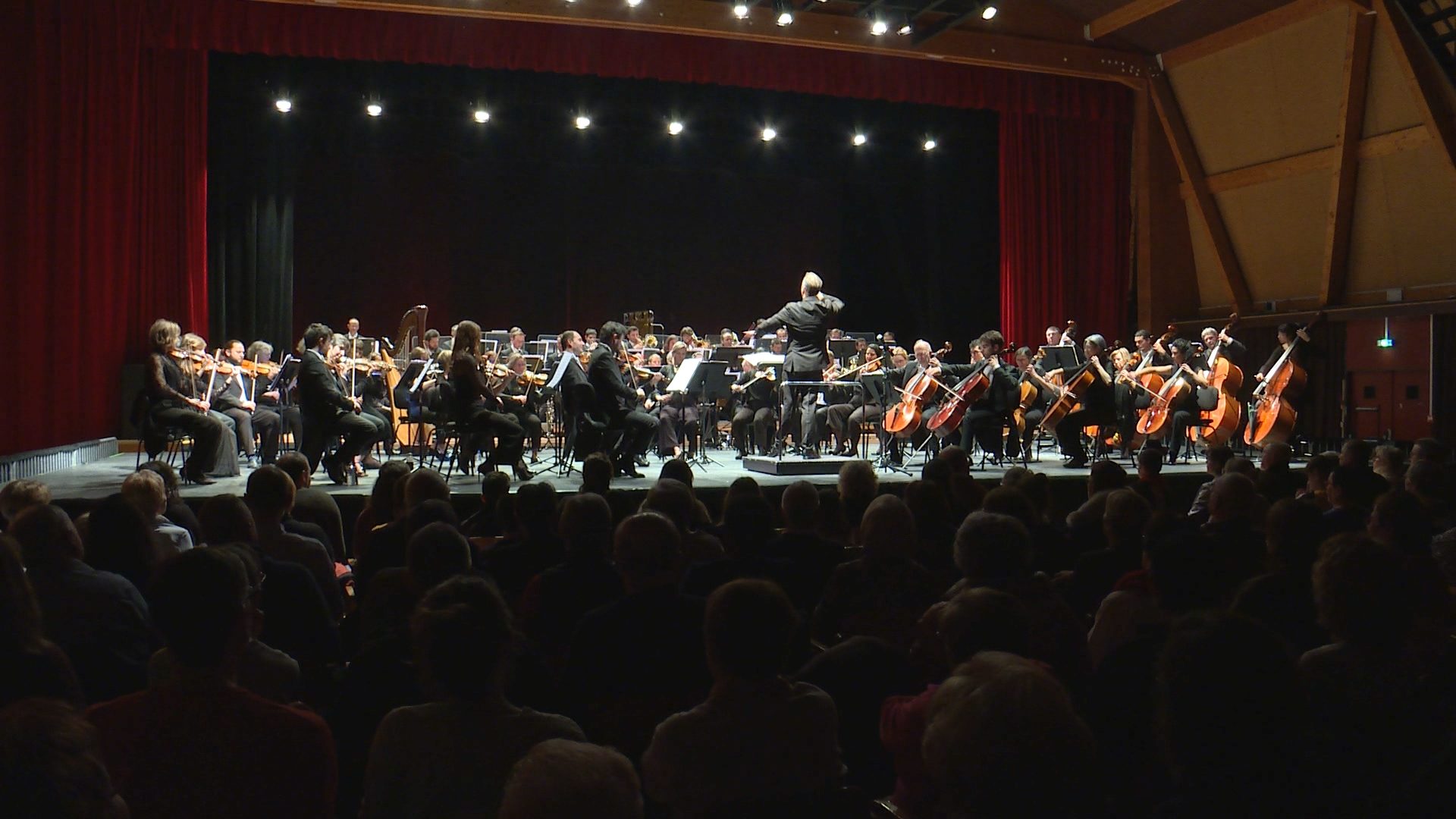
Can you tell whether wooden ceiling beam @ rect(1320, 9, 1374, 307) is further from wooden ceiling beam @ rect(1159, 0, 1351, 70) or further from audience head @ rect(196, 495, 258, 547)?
audience head @ rect(196, 495, 258, 547)

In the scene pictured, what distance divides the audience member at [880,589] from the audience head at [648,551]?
0.52m

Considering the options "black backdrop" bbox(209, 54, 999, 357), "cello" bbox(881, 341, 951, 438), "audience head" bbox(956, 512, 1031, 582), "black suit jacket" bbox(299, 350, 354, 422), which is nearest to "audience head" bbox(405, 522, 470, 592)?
"audience head" bbox(956, 512, 1031, 582)

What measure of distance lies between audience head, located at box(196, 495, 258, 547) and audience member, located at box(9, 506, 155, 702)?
60 centimetres

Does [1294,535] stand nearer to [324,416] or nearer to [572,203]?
[324,416]

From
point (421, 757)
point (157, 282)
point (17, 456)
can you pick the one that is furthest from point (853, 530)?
point (157, 282)

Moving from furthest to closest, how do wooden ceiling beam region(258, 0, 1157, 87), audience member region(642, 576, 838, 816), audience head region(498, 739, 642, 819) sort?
wooden ceiling beam region(258, 0, 1157, 87) → audience member region(642, 576, 838, 816) → audience head region(498, 739, 642, 819)

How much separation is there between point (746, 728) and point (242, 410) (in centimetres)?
870

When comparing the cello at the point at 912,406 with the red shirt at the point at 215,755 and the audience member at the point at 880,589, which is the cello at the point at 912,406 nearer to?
the audience member at the point at 880,589

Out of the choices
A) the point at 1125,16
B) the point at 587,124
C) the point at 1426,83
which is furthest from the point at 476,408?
the point at 1426,83

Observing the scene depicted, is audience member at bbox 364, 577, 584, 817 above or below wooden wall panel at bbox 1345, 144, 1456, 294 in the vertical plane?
below

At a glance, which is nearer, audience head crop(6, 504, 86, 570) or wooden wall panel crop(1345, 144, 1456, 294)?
audience head crop(6, 504, 86, 570)

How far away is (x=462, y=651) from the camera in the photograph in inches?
74.9

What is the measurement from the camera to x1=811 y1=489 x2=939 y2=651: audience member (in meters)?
3.16

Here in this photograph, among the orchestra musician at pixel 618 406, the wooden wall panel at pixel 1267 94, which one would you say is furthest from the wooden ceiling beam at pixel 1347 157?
the orchestra musician at pixel 618 406
